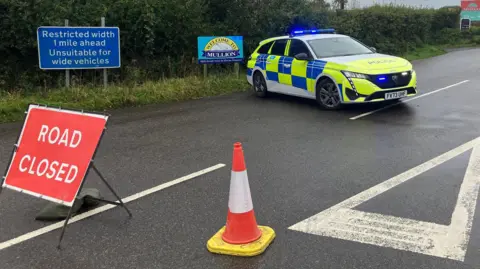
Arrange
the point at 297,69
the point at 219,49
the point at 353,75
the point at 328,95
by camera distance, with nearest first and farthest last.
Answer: the point at 353,75 → the point at 328,95 → the point at 297,69 → the point at 219,49

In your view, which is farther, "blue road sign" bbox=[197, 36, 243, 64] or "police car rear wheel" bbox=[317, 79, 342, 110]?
"blue road sign" bbox=[197, 36, 243, 64]

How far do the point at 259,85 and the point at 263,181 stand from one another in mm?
6889

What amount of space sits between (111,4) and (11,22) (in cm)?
288

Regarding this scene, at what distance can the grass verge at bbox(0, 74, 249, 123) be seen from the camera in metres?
10.6

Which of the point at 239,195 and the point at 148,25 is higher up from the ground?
the point at 148,25

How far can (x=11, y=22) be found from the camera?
12.8 m

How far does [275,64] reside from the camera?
38.1ft

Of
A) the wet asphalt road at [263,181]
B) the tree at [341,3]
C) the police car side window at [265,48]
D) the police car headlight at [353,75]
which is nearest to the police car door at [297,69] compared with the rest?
the wet asphalt road at [263,181]

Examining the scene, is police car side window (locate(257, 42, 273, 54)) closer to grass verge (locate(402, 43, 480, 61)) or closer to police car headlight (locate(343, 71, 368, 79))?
police car headlight (locate(343, 71, 368, 79))

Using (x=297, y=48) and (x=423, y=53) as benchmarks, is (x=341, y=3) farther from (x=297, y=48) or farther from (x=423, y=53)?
(x=297, y=48)

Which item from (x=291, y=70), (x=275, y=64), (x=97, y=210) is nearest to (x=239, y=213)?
(x=97, y=210)

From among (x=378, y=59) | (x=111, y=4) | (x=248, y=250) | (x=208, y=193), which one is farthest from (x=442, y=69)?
(x=248, y=250)

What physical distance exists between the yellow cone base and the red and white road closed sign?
1.25 meters

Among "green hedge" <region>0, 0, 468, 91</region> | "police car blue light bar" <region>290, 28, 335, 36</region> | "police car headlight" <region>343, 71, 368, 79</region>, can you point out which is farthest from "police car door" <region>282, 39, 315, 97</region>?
"green hedge" <region>0, 0, 468, 91</region>
